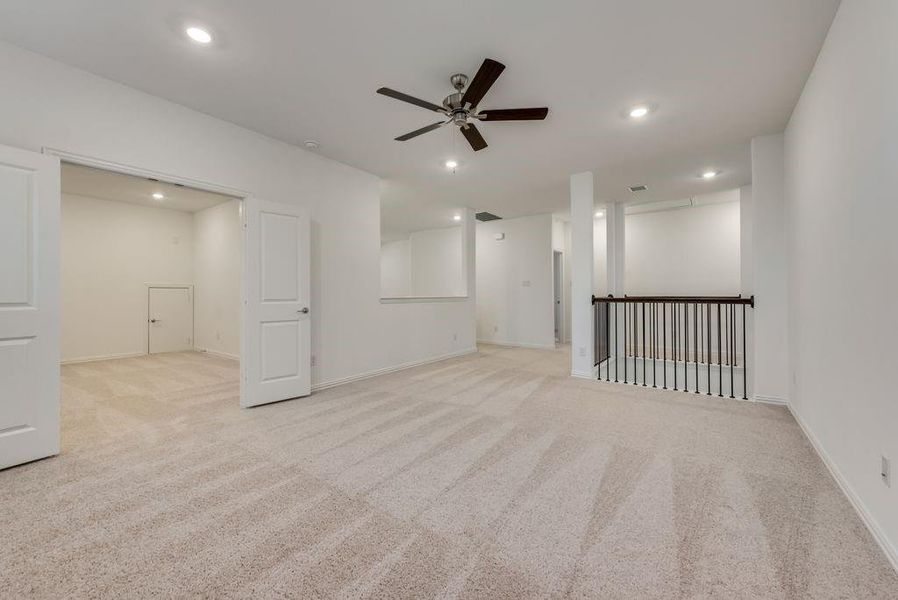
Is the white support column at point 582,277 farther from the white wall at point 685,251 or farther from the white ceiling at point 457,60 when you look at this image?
the white wall at point 685,251

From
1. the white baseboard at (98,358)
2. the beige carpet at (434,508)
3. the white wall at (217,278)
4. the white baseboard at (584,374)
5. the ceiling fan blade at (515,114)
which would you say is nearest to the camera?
the beige carpet at (434,508)

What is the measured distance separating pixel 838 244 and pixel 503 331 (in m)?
5.94

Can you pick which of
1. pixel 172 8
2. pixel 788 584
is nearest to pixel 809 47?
pixel 788 584

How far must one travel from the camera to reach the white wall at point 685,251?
21.4 feet

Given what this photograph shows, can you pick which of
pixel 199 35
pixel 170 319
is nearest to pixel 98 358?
pixel 170 319

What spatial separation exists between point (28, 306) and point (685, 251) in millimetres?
8695

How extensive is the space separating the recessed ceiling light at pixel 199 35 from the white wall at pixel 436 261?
6.30 m

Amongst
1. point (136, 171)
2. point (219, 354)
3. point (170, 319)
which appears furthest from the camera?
point (170, 319)

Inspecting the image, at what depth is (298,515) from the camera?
1.73 m

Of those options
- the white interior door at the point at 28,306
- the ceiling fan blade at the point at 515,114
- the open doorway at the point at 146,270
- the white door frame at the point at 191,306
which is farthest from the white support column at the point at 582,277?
the white door frame at the point at 191,306

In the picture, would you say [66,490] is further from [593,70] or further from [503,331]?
[503,331]

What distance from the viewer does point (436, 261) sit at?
889 centimetres

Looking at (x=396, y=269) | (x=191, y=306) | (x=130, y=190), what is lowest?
(x=191, y=306)

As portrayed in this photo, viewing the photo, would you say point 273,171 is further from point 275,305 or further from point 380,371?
point 380,371
